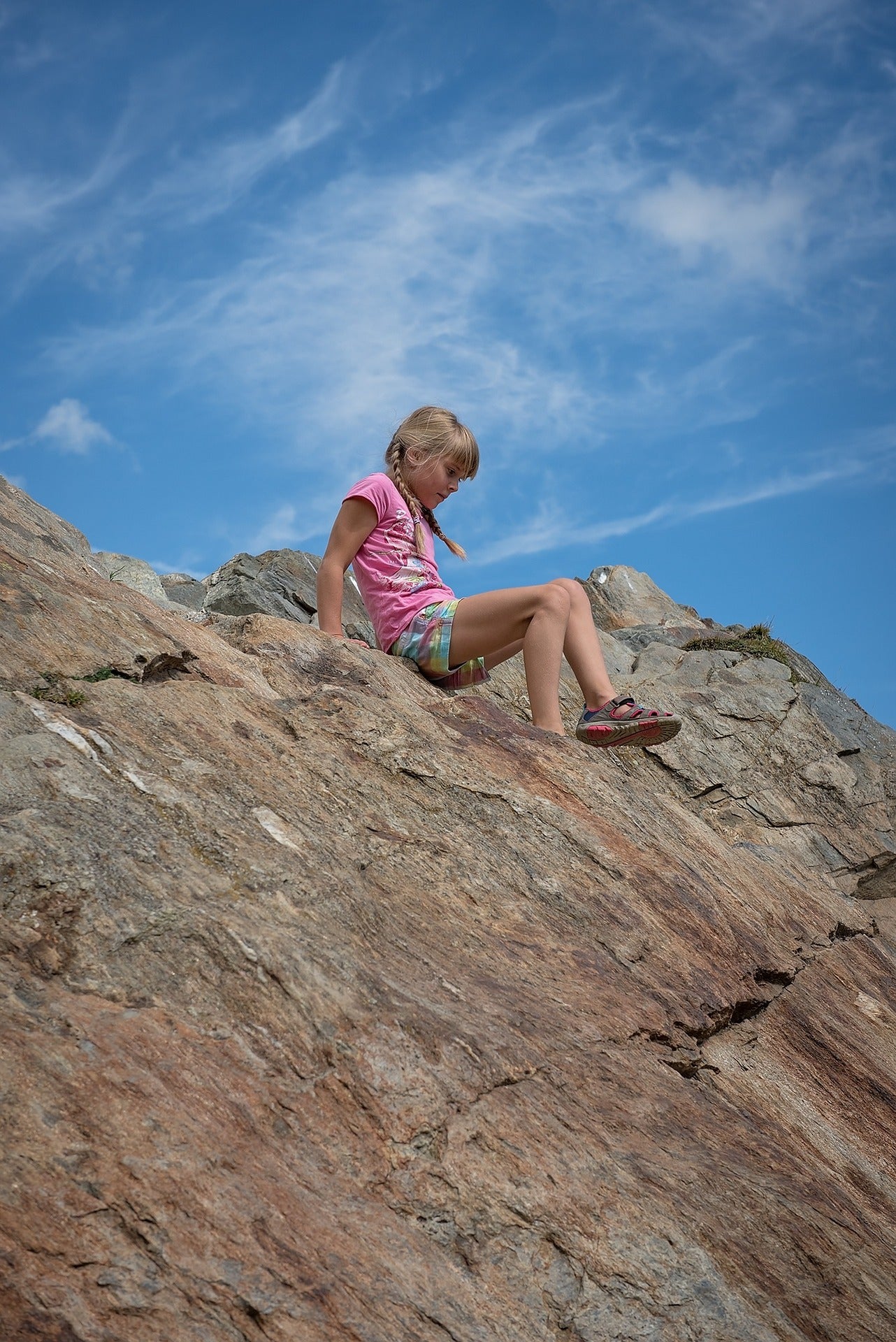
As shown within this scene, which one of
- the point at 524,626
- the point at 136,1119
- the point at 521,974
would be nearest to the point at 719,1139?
the point at 521,974

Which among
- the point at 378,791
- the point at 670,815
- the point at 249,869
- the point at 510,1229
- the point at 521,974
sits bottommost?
the point at 510,1229

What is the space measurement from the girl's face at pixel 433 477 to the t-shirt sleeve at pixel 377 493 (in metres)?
0.31

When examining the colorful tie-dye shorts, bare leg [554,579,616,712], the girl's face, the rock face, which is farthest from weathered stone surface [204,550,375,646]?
the rock face

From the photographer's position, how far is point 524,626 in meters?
10.1

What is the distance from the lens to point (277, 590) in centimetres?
2094

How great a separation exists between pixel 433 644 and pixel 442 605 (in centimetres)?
42

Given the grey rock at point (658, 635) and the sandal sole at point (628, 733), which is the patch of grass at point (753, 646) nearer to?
the grey rock at point (658, 635)

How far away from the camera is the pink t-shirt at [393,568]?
414 inches

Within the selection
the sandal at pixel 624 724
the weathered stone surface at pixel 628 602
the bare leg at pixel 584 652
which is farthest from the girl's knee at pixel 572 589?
the weathered stone surface at pixel 628 602

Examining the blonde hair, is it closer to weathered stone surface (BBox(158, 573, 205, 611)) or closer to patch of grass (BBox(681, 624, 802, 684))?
patch of grass (BBox(681, 624, 802, 684))

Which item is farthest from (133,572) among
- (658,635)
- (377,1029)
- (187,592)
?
(377,1029)

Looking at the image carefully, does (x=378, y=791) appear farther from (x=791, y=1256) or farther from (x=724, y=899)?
(x=791, y=1256)

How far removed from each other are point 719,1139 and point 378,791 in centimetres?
317

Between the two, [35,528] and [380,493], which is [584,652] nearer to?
[380,493]
